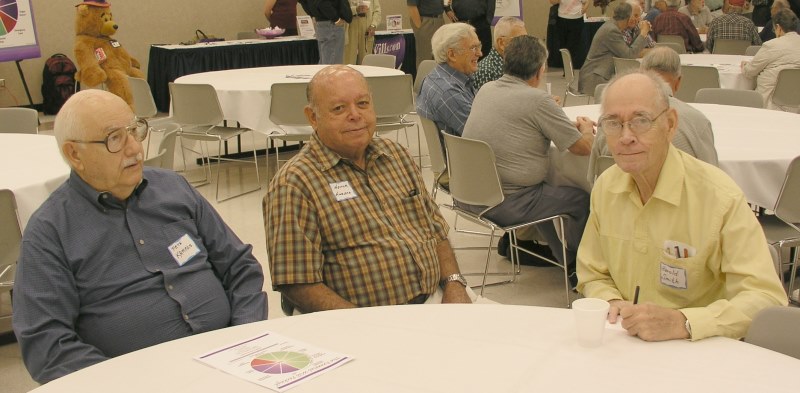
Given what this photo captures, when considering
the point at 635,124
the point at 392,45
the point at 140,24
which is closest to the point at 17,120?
the point at 635,124

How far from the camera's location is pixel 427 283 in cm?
268

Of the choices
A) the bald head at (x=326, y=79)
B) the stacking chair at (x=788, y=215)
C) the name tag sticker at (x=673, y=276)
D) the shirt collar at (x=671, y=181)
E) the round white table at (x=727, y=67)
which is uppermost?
the bald head at (x=326, y=79)

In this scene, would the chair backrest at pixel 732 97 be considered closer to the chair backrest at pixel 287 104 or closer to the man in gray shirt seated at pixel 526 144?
the man in gray shirt seated at pixel 526 144

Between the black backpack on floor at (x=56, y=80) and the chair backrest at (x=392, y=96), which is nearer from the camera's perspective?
the chair backrest at (x=392, y=96)

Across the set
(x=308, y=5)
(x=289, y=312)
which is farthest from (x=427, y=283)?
(x=308, y=5)

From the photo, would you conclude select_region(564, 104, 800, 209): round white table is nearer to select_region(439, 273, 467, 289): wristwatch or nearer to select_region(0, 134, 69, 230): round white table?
select_region(439, 273, 467, 289): wristwatch

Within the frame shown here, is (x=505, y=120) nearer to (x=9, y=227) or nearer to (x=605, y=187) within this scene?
(x=605, y=187)

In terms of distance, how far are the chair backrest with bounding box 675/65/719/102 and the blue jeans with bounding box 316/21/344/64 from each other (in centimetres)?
426

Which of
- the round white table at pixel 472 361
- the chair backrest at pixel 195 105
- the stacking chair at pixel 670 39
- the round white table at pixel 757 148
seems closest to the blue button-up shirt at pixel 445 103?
the round white table at pixel 757 148

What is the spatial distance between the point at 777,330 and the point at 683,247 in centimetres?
41

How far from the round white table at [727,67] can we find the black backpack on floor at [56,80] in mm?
7090

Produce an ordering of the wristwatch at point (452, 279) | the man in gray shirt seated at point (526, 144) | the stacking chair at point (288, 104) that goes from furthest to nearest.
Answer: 1. the stacking chair at point (288, 104)
2. the man in gray shirt seated at point (526, 144)
3. the wristwatch at point (452, 279)

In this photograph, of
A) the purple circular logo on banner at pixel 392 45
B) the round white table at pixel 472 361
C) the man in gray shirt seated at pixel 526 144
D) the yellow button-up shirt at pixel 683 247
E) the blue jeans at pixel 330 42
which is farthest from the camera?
the purple circular logo on banner at pixel 392 45

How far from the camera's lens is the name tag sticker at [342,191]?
2619mm
